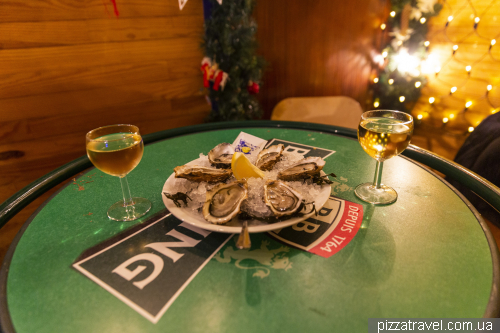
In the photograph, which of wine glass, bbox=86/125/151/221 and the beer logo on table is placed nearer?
the beer logo on table

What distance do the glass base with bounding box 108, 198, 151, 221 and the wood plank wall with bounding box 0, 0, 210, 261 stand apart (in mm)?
1750

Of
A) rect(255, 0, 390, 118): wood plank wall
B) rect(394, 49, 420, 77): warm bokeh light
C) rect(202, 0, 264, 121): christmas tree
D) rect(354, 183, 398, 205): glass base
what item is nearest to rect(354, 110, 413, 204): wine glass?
rect(354, 183, 398, 205): glass base

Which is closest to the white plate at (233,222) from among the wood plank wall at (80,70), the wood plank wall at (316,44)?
the wood plank wall at (80,70)

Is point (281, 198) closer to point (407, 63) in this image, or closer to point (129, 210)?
point (129, 210)

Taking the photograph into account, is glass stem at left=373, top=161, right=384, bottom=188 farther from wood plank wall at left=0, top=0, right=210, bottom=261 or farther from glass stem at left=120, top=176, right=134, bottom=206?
wood plank wall at left=0, top=0, right=210, bottom=261

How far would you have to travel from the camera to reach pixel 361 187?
912 millimetres

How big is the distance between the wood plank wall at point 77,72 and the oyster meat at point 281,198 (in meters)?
2.15

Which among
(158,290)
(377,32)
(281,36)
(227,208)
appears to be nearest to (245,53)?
(281,36)

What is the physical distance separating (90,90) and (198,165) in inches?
79.0

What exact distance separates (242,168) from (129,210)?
1.10 feet

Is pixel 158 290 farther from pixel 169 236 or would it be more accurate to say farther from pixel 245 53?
pixel 245 53

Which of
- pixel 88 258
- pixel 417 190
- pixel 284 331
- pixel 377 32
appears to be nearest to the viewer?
pixel 284 331

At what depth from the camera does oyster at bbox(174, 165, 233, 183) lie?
82cm

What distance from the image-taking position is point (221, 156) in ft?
3.16
